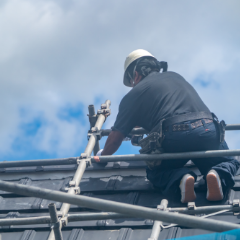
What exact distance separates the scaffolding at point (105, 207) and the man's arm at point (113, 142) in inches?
7.4

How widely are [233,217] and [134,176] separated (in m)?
1.34

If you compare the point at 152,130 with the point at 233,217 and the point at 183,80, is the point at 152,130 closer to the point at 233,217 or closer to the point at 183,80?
the point at 183,80

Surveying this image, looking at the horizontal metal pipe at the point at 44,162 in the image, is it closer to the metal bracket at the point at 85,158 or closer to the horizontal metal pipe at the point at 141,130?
the metal bracket at the point at 85,158

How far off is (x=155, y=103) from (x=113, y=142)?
0.67 m

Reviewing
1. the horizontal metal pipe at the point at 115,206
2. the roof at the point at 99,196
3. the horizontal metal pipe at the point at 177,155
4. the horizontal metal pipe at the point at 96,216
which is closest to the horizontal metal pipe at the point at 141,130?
the roof at the point at 99,196

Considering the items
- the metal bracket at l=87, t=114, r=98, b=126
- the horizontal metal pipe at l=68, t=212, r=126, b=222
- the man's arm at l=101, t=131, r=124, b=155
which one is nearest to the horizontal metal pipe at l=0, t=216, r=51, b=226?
the horizontal metal pipe at l=68, t=212, r=126, b=222

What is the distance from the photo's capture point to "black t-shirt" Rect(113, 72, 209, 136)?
13.2ft

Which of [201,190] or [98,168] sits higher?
[98,168]

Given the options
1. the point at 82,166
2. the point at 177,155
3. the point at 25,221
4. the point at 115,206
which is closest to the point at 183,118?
the point at 177,155

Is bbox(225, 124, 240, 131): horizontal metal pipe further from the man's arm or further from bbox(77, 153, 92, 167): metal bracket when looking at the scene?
bbox(77, 153, 92, 167): metal bracket

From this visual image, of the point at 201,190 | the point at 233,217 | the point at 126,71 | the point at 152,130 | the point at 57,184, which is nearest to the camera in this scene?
the point at 233,217

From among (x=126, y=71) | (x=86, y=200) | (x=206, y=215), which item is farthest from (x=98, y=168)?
(x=86, y=200)

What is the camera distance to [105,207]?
7.95 ft

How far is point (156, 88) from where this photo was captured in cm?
425
